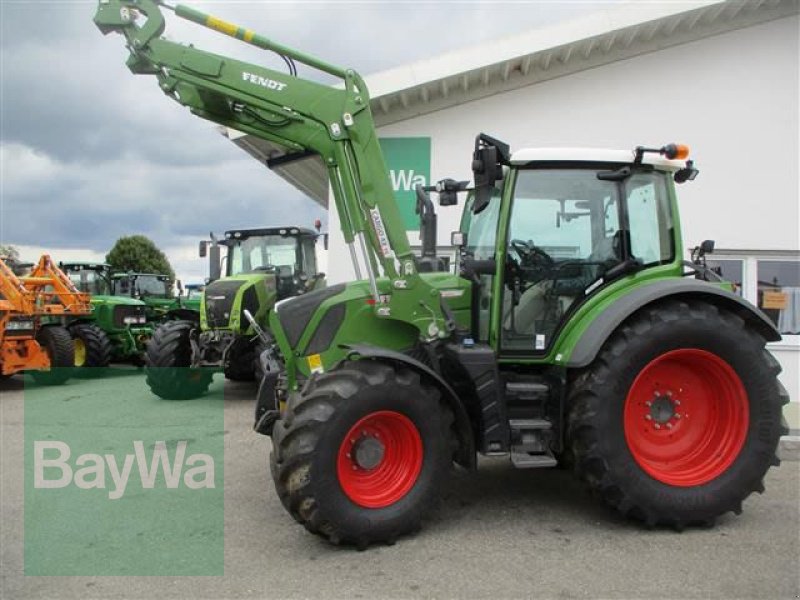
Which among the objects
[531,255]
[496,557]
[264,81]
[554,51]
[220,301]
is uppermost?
[554,51]

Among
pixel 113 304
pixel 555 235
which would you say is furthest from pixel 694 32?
pixel 113 304

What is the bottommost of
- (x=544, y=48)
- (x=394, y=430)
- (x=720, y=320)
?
(x=394, y=430)

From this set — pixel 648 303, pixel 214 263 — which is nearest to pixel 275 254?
pixel 214 263

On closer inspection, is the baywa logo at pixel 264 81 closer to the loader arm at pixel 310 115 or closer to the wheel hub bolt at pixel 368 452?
the loader arm at pixel 310 115

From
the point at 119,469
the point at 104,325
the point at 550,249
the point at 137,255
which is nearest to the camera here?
the point at 550,249

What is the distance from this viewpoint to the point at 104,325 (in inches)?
553

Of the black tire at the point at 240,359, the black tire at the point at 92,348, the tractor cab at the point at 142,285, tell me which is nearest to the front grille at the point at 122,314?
the black tire at the point at 92,348

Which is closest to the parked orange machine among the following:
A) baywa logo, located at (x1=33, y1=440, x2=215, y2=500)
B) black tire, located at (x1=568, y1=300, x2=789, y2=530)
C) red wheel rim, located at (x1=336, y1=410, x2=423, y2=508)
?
baywa logo, located at (x1=33, y1=440, x2=215, y2=500)

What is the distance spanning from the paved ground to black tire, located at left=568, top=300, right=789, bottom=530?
0.25 meters

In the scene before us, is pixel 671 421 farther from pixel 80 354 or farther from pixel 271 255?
pixel 80 354

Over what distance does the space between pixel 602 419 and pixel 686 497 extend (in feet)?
2.51

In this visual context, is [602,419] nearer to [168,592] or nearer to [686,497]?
[686,497]

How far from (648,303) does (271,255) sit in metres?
7.66

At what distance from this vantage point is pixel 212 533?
4289mm
